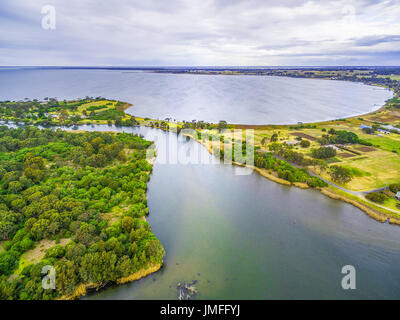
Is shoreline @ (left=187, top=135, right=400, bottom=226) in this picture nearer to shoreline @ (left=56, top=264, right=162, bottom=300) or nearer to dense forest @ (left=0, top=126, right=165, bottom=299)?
dense forest @ (left=0, top=126, right=165, bottom=299)

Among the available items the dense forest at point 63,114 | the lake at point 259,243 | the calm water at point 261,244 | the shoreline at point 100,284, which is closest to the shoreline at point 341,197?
the lake at point 259,243

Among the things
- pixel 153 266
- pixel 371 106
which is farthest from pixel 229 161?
pixel 371 106

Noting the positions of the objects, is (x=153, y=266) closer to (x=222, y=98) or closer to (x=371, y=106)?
(x=222, y=98)

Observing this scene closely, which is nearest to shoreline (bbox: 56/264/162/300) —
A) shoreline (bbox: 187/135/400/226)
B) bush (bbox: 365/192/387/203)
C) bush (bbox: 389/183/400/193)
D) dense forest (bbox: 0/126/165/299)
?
dense forest (bbox: 0/126/165/299)

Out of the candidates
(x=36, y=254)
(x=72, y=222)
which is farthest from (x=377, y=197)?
(x=36, y=254)

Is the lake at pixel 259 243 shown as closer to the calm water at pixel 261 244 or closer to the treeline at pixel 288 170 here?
the calm water at pixel 261 244

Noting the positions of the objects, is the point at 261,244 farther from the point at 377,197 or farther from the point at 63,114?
the point at 63,114
